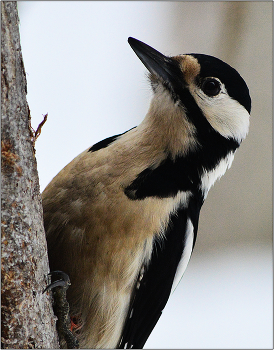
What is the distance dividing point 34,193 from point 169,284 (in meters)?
0.87

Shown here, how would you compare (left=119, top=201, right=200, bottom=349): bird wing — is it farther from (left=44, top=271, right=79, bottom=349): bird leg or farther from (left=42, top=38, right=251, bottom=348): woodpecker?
(left=44, top=271, right=79, bottom=349): bird leg

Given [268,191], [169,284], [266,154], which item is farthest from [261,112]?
[169,284]

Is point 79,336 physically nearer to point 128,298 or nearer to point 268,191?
point 128,298

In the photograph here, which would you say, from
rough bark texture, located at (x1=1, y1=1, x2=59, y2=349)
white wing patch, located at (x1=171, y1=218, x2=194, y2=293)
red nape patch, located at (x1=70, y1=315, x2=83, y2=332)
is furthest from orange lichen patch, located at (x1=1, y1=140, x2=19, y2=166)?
white wing patch, located at (x1=171, y1=218, x2=194, y2=293)

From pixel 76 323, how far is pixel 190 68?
1101 mm

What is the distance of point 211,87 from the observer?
6.07 feet

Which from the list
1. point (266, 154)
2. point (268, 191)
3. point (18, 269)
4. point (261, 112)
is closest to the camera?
point (18, 269)

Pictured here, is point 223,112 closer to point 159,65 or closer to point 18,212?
point 159,65

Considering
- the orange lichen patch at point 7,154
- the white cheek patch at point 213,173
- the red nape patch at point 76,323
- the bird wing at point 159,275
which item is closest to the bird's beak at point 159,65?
the white cheek patch at point 213,173

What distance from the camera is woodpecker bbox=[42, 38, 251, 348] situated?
164 cm

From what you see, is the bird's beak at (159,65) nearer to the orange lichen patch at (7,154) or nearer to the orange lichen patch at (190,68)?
the orange lichen patch at (190,68)

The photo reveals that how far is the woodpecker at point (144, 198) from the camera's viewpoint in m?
1.64

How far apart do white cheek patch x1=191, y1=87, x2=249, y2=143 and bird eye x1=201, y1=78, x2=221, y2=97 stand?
0.02 metres

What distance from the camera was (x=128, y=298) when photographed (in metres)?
1.79
